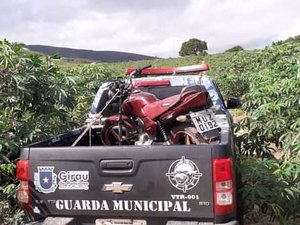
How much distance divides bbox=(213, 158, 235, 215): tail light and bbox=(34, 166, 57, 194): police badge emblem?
3.43 ft

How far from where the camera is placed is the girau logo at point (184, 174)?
2676 millimetres

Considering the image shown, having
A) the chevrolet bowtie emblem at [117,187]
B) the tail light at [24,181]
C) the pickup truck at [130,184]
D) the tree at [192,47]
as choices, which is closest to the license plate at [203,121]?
the pickup truck at [130,184]

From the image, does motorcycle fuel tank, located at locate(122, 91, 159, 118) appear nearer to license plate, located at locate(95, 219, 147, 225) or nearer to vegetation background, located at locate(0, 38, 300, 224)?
vegetation background, located at locate(0, 38, 300, 224)

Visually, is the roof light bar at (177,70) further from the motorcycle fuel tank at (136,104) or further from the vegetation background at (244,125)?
Answer: the motorcycle fuel tank at (136,104)

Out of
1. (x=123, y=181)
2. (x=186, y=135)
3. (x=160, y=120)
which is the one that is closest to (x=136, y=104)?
(x=160, y=120)

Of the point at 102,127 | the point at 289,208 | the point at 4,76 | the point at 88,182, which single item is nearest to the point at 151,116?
the point at 102,127

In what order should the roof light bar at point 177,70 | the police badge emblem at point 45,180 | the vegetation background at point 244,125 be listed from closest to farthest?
the police badge emblem at point 45,180
the vegetation background at point 244,125
the roof light bar at point 177,70

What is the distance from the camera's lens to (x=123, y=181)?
9.30 feet

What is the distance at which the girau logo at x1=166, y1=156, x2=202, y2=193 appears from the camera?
A: 2.68 m

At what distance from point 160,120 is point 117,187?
0.88 meters

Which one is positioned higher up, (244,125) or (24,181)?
(244,125)

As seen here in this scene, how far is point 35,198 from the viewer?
3043 mm

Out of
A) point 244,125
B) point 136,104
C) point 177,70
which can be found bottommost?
point 244,125

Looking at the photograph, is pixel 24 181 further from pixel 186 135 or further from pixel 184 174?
pixel 186 135
